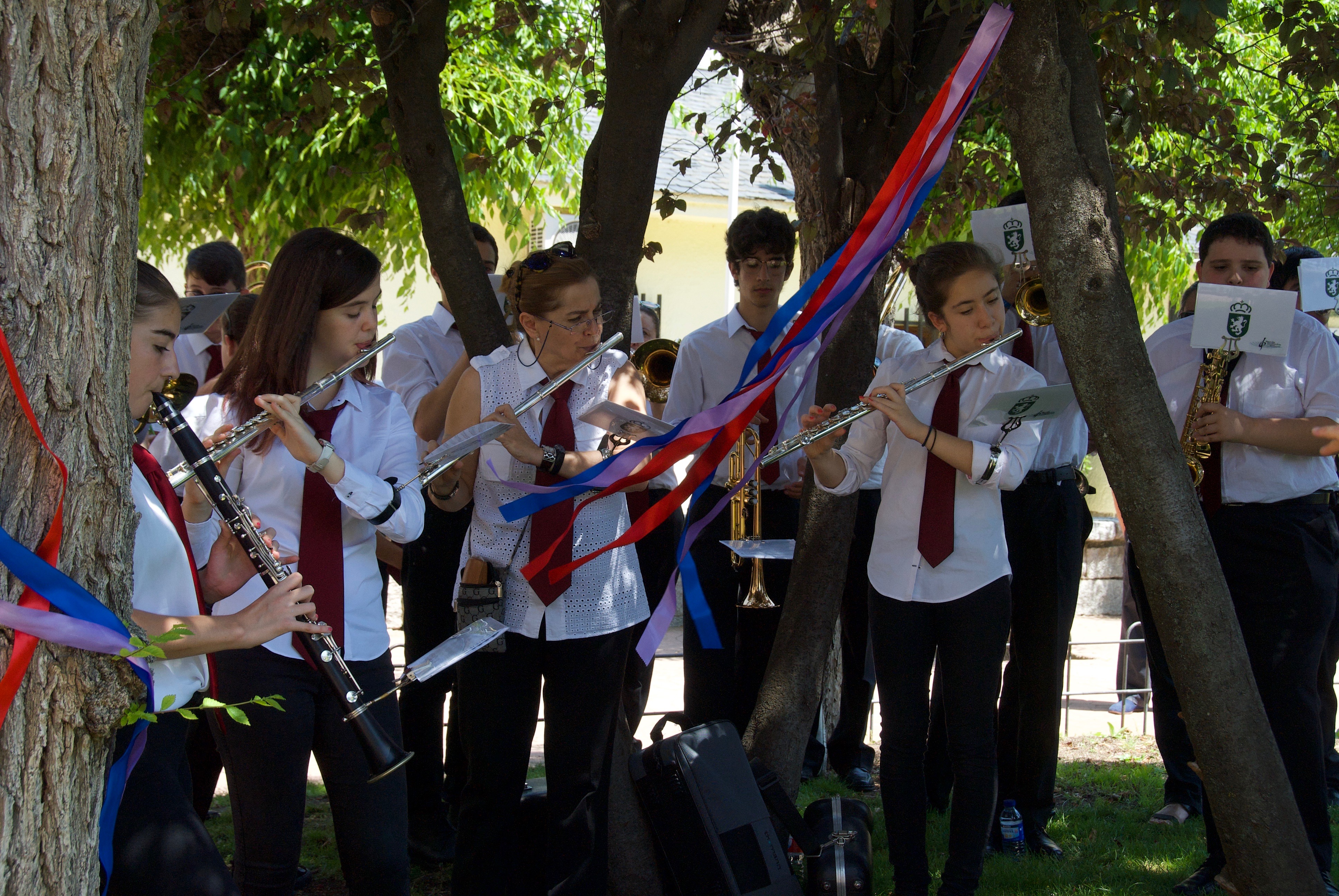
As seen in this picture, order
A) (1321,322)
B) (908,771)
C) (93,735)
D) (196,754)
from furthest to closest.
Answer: (1321,322) → (196,754) → (908,771) → (93,735)

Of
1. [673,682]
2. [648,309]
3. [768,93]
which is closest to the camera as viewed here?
[768,93]

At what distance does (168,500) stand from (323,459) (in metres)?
0.36

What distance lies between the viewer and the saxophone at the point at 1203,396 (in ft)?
12.3

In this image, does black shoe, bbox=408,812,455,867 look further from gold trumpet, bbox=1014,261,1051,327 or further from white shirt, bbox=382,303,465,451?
gold trumpet, bbox=1014,261,1051,327

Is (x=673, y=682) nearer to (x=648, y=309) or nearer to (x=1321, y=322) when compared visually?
(x=648, y=309)

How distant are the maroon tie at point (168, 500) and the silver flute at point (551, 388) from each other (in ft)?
2.50

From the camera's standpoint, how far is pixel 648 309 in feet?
23.0

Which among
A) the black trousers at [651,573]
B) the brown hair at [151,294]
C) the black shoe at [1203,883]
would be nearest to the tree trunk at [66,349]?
the brown hair at [151,294]

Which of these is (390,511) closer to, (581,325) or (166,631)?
(166,631)

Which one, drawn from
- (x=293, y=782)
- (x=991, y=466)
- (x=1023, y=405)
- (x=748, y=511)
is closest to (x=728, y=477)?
(x=748, y=511)

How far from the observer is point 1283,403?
12.3 ft

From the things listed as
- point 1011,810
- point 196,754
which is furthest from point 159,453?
point 1011,810

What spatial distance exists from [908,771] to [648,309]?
4.12m

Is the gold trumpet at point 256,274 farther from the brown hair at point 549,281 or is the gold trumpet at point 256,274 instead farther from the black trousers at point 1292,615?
the black trousers at point 1292,615
